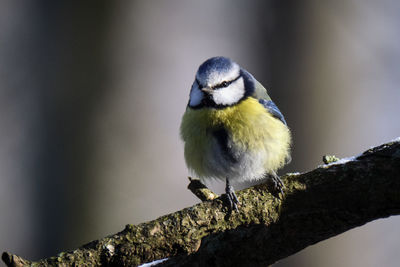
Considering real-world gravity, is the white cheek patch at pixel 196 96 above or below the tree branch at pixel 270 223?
above

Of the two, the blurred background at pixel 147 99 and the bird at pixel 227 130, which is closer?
the bird at pixel 227 130

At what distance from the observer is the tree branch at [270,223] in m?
1.79

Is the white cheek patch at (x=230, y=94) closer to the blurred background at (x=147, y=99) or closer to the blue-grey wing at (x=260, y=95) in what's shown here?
the blue-grey wing at (x=260, y=95)

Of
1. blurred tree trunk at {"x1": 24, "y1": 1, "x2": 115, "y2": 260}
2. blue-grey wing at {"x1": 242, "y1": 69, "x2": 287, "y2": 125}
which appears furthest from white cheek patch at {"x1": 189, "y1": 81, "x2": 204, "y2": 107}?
blurred tree trunk at {"x1": 24, "y1": 1, "x2": 115, "y2": 260}

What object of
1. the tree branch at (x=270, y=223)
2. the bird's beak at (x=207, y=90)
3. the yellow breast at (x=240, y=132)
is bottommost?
the tree branch at (x=270, y=223)

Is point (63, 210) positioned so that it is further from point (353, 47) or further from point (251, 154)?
point (353, 47)

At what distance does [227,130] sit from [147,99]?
1.49 m

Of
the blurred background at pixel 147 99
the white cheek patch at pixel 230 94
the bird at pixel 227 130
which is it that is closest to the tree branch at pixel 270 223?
the bird at pixel 227 130

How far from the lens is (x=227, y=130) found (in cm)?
245

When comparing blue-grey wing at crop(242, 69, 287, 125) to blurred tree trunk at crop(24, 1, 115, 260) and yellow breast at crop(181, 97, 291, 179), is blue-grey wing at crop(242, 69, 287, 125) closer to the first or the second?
yellow breast at crop(181, 97, 291, 179)

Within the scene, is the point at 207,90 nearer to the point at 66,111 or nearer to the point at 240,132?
the point at 240,132

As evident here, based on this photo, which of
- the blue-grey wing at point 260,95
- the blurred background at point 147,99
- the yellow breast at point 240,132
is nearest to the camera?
the yellow breast at point 240,132

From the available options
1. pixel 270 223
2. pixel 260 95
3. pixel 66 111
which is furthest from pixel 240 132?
pixel 66 111

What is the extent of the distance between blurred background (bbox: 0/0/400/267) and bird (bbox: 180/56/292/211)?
45.6 inches
